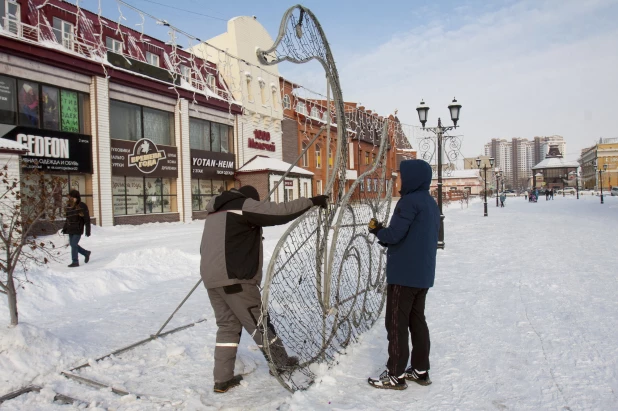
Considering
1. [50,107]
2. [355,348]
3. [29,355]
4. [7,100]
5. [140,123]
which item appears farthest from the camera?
[140,123]

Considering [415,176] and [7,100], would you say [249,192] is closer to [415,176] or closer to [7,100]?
[415,176]

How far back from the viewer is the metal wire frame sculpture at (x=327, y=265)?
335 cm

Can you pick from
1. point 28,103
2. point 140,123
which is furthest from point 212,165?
point 28,103

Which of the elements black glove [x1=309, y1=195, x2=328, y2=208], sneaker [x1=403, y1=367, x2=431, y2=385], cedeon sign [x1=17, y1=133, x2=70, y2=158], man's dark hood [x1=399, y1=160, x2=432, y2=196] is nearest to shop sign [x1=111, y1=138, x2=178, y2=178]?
cedeon sign [x1=17, y1=133, x2=70, y2=158]

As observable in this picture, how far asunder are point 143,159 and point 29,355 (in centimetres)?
1638

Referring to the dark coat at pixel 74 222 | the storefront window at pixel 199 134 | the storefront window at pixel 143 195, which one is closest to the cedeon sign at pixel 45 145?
the storefront window at pixel 143 195

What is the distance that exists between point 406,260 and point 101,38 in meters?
17.9

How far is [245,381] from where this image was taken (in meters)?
3.41

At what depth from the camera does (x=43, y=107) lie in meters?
15.0

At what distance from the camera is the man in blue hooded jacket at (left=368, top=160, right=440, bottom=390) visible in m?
3.20

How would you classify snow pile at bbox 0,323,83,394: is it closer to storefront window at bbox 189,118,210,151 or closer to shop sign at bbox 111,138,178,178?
shop sign at bbox 111,138,178,178

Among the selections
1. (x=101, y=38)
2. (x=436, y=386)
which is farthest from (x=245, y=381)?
(x=101, y=38)

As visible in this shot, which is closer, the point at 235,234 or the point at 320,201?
the point at 235,234

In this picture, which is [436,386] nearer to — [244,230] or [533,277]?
[244,230]
